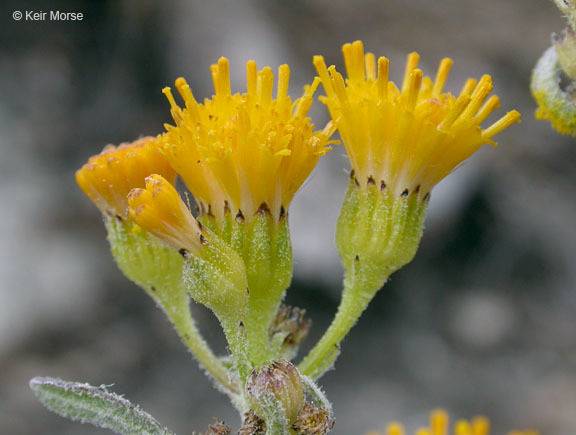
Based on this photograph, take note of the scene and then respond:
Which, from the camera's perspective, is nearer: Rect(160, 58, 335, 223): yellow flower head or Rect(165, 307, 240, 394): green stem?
Rect(160, 58, 335, 223): yellow flower head

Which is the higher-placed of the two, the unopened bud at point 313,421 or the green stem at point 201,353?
the green stem at point 201,353

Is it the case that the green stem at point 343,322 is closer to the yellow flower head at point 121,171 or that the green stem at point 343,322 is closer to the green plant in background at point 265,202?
the green plant in background at point 265,202

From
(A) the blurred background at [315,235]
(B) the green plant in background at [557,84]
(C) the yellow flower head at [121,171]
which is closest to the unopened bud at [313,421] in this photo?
(C) the yellow flower head at [121,171]

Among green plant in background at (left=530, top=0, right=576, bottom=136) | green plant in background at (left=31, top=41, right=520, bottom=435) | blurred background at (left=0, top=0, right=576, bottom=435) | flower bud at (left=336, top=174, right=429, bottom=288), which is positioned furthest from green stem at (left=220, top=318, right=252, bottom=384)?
blurred background at (left=0, top=0, right=576, bottom=435)

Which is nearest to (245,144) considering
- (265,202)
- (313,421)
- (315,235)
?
(265,202)

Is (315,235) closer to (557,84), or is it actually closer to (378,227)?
(378,227)

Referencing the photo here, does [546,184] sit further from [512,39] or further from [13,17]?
[13,17]

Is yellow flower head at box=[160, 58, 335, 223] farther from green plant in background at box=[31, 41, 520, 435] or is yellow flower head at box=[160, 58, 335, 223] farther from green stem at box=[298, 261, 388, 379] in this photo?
green stem at box=[298, 261, 388, 379]

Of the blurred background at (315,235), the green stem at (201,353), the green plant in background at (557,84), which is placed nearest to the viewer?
the green plant in background at (557,84)
